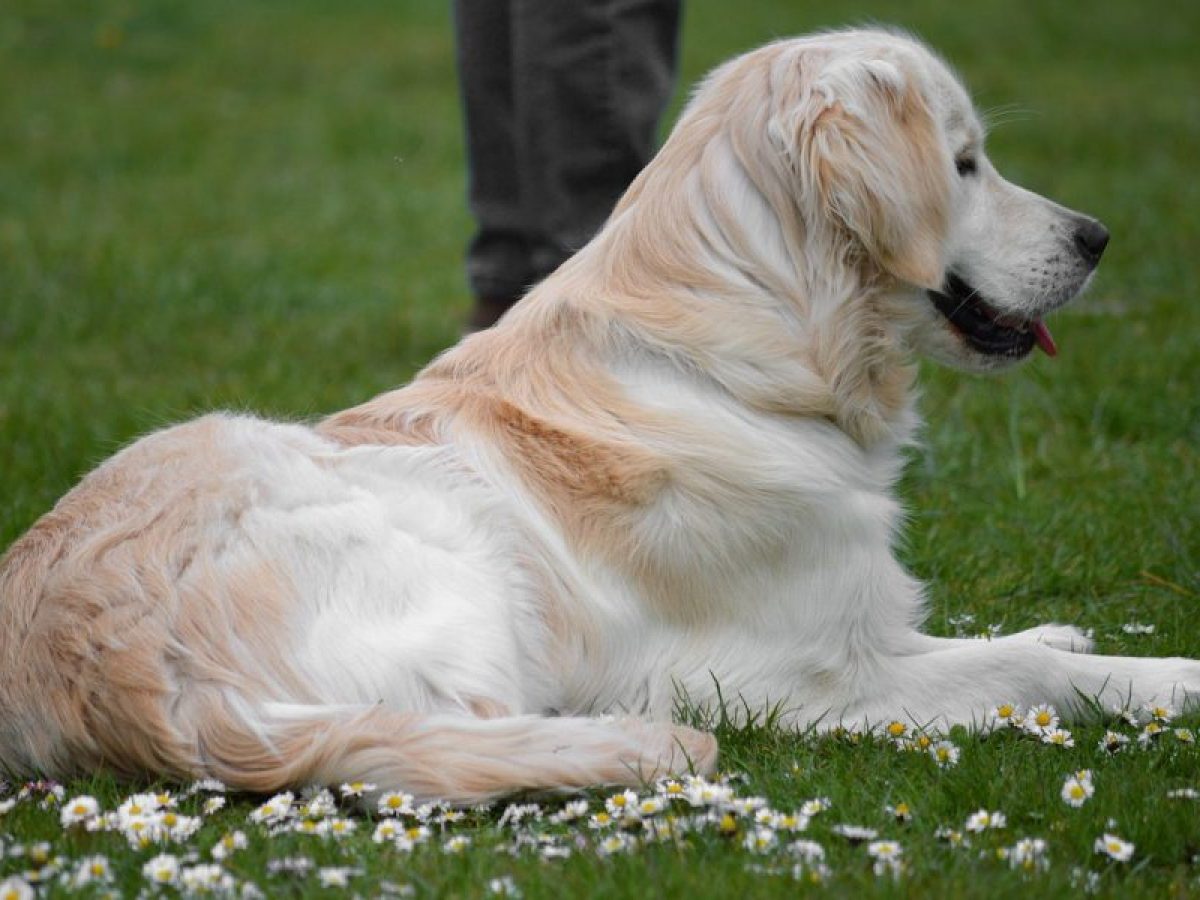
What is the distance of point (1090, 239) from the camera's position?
355 centimetres

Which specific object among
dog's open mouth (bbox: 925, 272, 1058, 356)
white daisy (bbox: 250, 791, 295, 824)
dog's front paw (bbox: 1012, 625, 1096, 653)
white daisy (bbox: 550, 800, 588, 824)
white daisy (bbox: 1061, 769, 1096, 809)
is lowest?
dog's front paw (bbox: 1012, 625, 1096, 653)

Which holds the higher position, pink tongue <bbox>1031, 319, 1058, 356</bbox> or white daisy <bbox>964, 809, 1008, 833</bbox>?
pink tongue <bbox>1031, 319, 1058, 356</bbox>

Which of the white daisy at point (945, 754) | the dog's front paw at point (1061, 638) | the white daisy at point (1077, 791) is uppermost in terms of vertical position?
the white daisy at point (1077, 791)

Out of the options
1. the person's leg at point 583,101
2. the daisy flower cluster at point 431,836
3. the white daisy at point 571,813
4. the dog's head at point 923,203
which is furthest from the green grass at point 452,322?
the person's leg at point 583,101

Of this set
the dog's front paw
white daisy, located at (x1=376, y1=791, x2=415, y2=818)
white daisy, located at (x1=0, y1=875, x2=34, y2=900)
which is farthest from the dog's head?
→ white daisy, located at (x1=0, y1=875, x2=34, y2=900)

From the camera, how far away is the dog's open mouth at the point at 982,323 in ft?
11.3

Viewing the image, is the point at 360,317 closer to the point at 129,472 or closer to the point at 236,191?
the point at 236,191

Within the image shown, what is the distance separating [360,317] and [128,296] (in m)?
1.07

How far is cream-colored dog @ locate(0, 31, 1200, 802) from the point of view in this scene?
292 cm

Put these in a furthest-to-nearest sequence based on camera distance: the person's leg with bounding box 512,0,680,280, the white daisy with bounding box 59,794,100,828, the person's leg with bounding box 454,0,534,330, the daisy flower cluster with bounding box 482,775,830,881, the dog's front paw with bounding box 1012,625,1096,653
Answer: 1. the person's leg with bounding box 454,0,534,330
2. the person's leg with bounding box 512,0,680,280
3. the dog's front paw with bounding box 1012,625,1096,653
4. the white daisy with bounding box 59,794,100,828
5. the daisy flower cluster with bounding box 482,775,830,881

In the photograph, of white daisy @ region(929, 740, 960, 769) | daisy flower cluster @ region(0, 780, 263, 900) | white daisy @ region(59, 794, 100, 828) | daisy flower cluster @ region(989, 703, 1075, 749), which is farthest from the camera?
daisy flower cluster @ region(989, 703, 1075, 749)

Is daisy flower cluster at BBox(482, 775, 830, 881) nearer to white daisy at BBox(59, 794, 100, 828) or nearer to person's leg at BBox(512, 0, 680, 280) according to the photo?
white daisy at BBox(59, 794, 100, 828)

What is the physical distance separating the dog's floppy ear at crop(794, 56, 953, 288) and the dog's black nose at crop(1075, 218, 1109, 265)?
1.48ft

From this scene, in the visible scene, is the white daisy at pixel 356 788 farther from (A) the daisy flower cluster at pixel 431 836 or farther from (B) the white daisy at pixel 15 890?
(B) the white daisy at pixel 15 890
